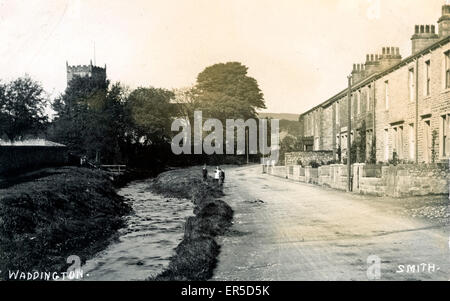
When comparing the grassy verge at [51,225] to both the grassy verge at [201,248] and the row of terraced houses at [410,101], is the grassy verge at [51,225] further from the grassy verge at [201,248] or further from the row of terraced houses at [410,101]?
the row of terraced houses at [410,101]

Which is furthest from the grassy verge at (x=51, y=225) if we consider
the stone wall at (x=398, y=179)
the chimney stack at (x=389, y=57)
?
the chimney stack at (x=389, y=57)

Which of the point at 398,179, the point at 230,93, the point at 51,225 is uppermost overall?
the point at 230,93

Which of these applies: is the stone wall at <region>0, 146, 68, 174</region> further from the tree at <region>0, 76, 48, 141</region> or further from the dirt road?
the dirt road

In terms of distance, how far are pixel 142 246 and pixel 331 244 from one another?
6.41 meters

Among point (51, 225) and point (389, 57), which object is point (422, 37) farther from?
point (51, 225)

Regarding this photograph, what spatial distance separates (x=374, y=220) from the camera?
12.7 metres

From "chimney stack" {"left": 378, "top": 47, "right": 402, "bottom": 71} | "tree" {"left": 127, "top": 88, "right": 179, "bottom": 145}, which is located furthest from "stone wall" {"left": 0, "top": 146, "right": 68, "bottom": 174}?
"chimney stack" {"left": 378, "top": 47, "right": 402, "bottom": 71}

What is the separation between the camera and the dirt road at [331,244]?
7.74 m

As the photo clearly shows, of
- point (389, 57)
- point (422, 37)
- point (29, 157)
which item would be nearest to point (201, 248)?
point (422, 37)

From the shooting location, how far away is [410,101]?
72.1ft

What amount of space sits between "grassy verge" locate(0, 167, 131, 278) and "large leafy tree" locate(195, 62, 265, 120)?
24176 mm

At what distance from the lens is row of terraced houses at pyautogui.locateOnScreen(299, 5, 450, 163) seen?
18.9 metres
